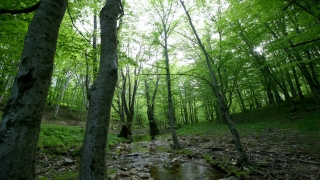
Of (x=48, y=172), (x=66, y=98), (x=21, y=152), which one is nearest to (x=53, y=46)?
(x=21, y=152)

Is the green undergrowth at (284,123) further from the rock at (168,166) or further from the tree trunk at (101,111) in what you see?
the tree trunk at (101,111)

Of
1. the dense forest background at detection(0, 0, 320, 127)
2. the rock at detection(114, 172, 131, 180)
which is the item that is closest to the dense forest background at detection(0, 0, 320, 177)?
the dense forest background at detection(0, 0, 320, 127)

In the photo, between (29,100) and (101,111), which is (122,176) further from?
(29,100)

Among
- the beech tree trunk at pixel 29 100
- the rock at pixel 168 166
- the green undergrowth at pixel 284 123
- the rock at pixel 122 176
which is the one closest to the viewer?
the beech tree trunk at pixel 29 100

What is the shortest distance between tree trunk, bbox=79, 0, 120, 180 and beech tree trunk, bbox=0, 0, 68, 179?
53cm

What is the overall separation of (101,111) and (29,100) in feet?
2.50

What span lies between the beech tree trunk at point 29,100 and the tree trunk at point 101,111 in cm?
Result: 53

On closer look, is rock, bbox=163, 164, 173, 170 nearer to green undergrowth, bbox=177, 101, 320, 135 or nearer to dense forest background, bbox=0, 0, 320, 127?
dense forest background, bbox=0, 0, 320, 127

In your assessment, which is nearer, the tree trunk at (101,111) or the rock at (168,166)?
the tree trunk at (101,111)

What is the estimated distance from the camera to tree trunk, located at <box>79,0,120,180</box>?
1.85 meters

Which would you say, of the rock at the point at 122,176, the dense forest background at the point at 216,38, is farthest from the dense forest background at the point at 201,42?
→ the rock at the point at 122,176

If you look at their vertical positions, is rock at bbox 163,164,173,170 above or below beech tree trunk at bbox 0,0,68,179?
below

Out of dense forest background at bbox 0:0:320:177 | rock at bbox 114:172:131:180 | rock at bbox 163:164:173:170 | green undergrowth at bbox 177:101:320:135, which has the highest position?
dense forest background at bbox 0:0:320:177

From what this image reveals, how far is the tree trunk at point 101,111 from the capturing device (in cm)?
185
